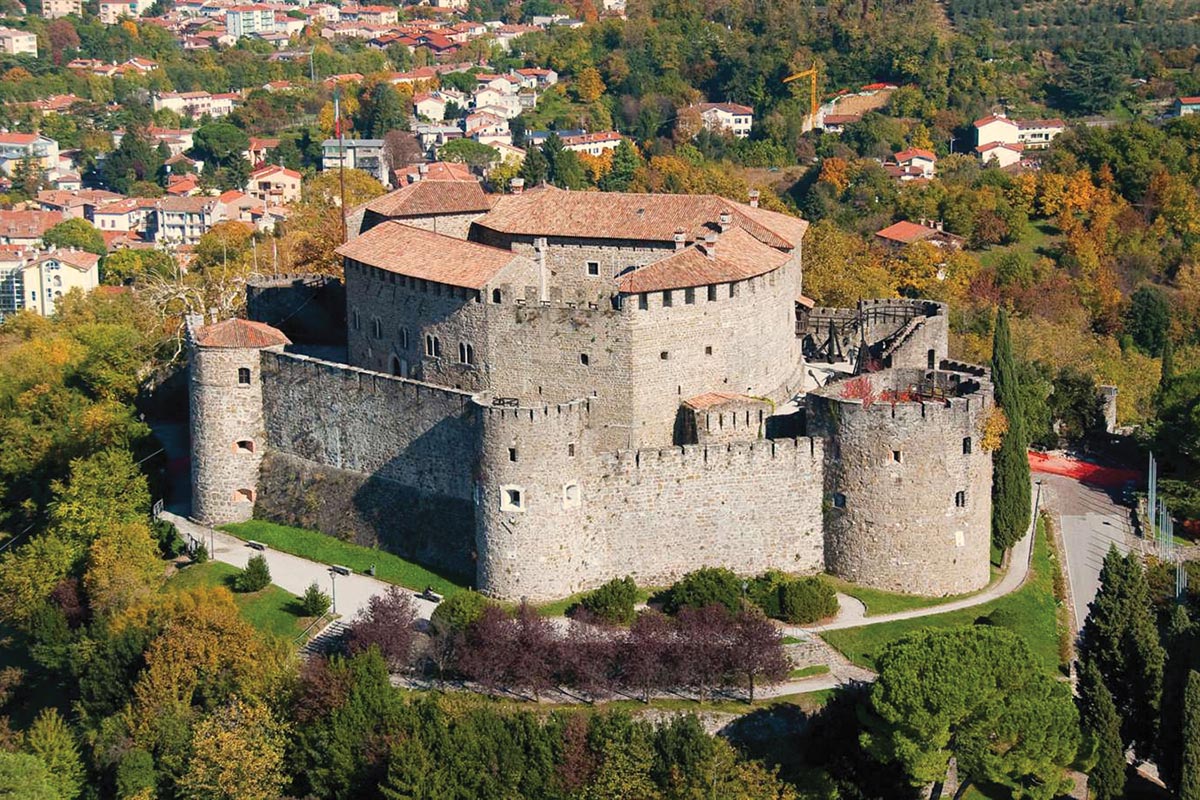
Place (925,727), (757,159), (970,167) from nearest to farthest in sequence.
Result: 1. (925,727)
2. (970,167)
3. (757,159)

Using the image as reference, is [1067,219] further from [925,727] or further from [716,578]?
[925,727]

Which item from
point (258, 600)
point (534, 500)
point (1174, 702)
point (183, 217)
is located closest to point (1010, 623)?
A: point (1174, 702)

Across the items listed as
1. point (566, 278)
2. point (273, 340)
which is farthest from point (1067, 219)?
point (273, 340)

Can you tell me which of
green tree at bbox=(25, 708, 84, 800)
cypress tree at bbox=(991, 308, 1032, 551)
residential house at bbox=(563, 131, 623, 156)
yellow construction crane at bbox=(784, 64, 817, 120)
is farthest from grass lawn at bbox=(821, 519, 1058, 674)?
residential house at bbox=(563, 131, 623, 156)

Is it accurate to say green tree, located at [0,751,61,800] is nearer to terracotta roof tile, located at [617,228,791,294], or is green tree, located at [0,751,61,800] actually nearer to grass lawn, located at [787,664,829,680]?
grass lawn, located at [787,664,829,680]

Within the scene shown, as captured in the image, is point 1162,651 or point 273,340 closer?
point 1162,651

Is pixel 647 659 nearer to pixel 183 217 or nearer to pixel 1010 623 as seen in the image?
pixel 1010 623
